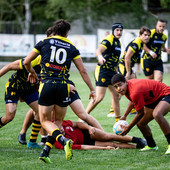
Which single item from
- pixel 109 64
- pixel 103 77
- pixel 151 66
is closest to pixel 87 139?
pixel 103 77

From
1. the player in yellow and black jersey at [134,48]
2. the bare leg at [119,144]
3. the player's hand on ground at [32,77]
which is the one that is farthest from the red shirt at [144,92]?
the player in yellow and black jersey at [134,48]

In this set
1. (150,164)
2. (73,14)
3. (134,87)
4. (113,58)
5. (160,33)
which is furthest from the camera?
(73,14)

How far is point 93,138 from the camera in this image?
6980 mm

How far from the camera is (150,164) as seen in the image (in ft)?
19.0

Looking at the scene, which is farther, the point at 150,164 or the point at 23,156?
the point at 23,156

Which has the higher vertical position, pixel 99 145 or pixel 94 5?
pixel 94 5

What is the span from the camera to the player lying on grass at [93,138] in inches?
271

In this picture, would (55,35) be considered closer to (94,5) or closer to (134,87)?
(134,87)

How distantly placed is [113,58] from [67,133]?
3282 millimetres

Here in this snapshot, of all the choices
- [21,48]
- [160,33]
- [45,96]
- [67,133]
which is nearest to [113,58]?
[160,33]

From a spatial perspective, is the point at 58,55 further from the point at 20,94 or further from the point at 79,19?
the point at 79,19

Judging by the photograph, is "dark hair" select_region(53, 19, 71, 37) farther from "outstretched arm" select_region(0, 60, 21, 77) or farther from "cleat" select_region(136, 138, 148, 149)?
"cleat" select_region(136, 138, 148, 149)

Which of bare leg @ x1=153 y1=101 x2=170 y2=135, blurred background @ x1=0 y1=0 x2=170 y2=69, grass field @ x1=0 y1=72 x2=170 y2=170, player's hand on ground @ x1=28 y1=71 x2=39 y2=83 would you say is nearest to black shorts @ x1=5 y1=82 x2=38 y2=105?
player's hand on ground @ x1=28 y1=71 x2=39 y2=83

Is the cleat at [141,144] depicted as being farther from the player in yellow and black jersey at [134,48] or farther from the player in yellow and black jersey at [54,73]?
the player in yellow and black jersey at [134,48]
